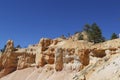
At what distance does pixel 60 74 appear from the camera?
4628 centimetres

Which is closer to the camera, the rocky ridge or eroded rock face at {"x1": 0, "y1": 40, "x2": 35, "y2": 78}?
the rocky ridge

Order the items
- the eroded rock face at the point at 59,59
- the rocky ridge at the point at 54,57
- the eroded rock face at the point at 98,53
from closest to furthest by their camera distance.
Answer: the eroded rock face at the point at 98,53
the rocky ridge at the point at 54,57
the eroded rock face at the point at 59,59

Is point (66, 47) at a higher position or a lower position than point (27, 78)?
higher

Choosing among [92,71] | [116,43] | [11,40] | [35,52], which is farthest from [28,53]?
[92,71]

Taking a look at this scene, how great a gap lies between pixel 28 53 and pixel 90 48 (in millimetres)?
21244

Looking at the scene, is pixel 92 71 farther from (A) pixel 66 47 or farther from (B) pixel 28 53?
(B) pixel 28 53

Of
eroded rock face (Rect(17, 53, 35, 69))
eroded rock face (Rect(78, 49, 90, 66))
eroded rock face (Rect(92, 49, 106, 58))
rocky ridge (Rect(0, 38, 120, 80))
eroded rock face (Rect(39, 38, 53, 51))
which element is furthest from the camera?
eroded rock face (Rect(17, 53, 35, 69))

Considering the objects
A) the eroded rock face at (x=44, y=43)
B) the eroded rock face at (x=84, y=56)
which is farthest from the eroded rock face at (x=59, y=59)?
the eroded rock face at (x=44, y=43)

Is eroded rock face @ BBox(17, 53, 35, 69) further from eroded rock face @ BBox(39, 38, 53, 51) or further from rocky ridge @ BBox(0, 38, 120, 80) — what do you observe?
eroded rock face @ BBox(39, 38, 53, 51)

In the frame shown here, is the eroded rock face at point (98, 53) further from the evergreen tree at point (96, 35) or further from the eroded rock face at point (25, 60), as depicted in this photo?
the eroded rock face at point (25, 60)

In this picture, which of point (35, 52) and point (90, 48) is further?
point (35, 52)

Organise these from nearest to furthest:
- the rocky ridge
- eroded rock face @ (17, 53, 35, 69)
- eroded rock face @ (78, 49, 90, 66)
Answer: the rocky ridge → eroded rock face @ (78, 49, 90, 66) → eroded rock face @ (17, 53, 35, 69)

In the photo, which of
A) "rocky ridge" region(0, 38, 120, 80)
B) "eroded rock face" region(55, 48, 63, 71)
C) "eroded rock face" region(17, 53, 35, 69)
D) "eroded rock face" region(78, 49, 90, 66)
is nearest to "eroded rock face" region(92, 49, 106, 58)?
"rocky ridge" region(0, 38, 120, 80)

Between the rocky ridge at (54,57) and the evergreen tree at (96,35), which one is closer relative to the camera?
the rocky ridge at (54,57)
